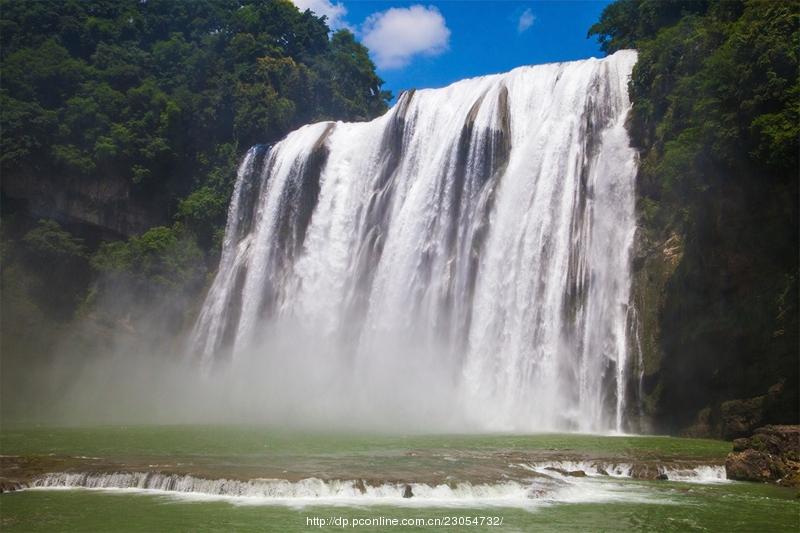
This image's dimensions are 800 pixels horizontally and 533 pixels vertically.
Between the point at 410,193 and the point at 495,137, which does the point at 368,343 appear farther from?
the point at 495,137

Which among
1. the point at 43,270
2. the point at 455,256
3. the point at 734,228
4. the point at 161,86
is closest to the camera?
the point at 734,228

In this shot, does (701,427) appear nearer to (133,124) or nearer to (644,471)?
(644,471)

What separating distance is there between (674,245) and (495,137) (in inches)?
439

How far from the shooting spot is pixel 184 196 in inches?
2030

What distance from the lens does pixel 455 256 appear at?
3369 cm

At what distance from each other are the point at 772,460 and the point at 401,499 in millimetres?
8333

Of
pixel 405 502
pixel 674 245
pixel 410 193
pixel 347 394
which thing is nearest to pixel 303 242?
pixel 410 193

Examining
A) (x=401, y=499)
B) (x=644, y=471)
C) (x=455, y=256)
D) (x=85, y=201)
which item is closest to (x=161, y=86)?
(x=85, y=201)

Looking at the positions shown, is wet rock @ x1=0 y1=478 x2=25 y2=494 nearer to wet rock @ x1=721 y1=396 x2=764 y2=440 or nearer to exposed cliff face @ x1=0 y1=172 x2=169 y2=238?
wet rock @ x1=721 y1=396 x2=764 y2=440

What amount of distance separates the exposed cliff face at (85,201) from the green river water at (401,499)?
29.2 meters

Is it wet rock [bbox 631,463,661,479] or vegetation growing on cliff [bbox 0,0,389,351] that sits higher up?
vegetation growing on cliff [bbox 0,0,389,351]

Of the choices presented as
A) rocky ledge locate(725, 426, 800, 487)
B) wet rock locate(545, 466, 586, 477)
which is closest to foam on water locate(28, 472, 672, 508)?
wet rock locate(545, 466, 586, 477)

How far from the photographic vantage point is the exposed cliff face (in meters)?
48.6

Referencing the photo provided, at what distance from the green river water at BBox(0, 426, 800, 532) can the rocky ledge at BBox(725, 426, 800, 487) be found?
1.66 feet
